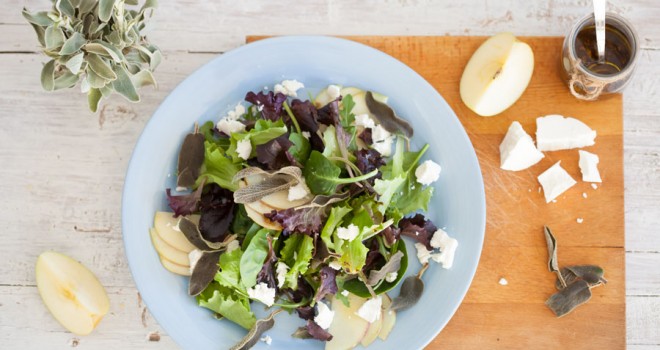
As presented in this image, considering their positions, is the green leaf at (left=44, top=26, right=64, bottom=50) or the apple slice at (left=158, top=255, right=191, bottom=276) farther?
the apple slice at (left=158, top=255, right=191, bottom=276)

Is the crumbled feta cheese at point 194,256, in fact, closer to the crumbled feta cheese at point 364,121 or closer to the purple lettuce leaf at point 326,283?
the purple lettuce leaf at point 326,283

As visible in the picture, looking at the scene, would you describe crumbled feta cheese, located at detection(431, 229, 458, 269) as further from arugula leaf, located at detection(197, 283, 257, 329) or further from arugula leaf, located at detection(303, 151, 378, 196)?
arugula leaf, located at detection(197, 283, 257, 329)

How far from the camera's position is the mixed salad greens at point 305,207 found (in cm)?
143

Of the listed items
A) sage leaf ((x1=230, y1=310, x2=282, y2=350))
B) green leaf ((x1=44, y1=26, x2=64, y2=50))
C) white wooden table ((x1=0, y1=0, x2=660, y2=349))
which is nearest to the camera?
green leaf ((x1=44, y1=26, x2=64, y2=50))

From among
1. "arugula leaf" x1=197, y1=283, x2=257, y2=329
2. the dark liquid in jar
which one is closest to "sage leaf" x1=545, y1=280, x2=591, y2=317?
the dark liquid in jar

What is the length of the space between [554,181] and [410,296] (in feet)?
1.57

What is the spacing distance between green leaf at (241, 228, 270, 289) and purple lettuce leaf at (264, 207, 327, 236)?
0.05m

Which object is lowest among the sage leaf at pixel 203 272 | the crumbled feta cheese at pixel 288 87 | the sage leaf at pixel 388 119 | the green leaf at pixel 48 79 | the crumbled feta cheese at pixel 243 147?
the sage leaf at pixel 203 272

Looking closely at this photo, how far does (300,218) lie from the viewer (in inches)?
56.0

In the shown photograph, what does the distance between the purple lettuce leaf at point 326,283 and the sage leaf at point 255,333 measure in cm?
13

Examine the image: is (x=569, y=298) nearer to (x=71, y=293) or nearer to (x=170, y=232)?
(x=170, y=232)

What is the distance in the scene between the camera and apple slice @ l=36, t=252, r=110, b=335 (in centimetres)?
165

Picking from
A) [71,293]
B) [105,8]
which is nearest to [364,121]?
[105,8]

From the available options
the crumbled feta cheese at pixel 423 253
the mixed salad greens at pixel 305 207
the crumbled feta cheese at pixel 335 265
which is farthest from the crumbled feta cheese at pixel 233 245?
the crumbled feta cheese at pixel 423 253
